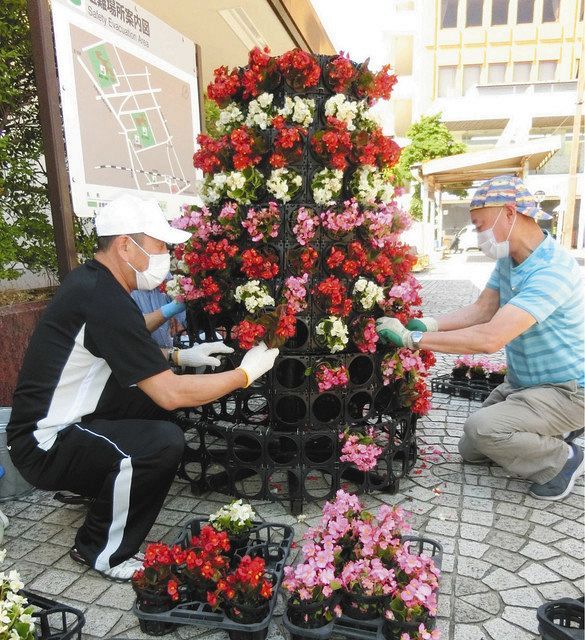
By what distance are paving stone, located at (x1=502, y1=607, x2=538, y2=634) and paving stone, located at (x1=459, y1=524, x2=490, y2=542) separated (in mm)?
537

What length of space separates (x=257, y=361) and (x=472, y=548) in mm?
1578

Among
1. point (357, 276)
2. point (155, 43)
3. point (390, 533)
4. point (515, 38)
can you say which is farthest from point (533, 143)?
point (515, 38)

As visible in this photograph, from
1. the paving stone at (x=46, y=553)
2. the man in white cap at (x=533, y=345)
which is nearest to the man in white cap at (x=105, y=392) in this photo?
the paving stone at (x=46, y=553)

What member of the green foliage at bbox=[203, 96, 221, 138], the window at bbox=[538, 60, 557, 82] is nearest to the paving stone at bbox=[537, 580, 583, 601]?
the green foliage at bbox=[203, 96, 221, 138]

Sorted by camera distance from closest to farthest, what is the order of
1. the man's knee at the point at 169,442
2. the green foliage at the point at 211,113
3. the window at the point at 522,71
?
the man's knee at the point at 169,442, the green foliage at the point at 211,113, the window at the point at 522,71

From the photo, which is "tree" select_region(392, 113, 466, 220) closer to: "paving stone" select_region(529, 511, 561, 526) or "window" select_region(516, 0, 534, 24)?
"window" select_region(516, 0, 534, 24)

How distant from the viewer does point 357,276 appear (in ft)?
10.2

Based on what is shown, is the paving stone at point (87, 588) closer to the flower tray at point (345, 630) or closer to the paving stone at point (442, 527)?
the flower tray at point (345, 630)

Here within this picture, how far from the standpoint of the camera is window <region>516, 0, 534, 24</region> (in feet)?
135

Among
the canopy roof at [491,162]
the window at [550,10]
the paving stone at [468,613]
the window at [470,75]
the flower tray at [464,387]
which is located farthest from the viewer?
the window at [470,75]

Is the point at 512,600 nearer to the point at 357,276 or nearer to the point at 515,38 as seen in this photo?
the point at 357,276

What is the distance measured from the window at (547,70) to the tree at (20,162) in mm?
47531

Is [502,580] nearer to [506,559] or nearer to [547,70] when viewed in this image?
[506,559]

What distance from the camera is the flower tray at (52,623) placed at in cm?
199
